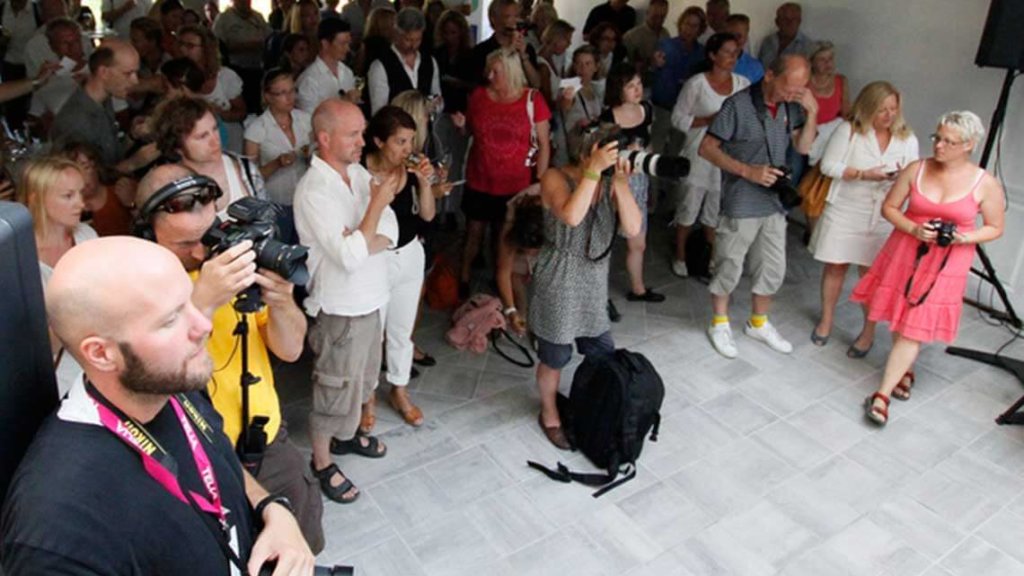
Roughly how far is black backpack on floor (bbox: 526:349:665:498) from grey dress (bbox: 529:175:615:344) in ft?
0.62

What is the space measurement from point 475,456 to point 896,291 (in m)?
2.16

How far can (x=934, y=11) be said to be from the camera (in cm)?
496

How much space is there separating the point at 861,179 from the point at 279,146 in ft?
9.37

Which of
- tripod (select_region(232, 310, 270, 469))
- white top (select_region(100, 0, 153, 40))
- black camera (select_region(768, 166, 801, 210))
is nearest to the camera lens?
tripod (select_region(232, 310, 270, 469))

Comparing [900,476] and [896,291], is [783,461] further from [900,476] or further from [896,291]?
[896,291]

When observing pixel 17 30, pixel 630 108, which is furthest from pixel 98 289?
pixel 17 30

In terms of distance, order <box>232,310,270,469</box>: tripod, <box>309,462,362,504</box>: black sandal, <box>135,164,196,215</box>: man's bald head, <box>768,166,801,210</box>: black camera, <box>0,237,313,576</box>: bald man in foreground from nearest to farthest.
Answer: <box>0,237,313,576</box>: bald man in foreground → <box>232,310,270,469</box>: tripod → <box>135,164,196,215</box>: man's bald head → <box>309,462,362,504</box>: black sandal → <box>768,166,801,210</box>: black camera

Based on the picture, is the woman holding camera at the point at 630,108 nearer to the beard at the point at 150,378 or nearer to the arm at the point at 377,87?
the arm at the point at 377,87

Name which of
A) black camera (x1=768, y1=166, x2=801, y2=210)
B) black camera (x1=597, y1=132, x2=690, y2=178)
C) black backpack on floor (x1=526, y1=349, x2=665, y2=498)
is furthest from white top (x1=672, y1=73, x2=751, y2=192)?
black backpack on floor (x1=526, y1=349, x2=665, y2=498)

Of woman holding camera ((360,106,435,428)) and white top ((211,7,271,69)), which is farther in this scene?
white top ((211,7,271,69))

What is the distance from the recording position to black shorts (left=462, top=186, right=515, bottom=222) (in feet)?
14.3

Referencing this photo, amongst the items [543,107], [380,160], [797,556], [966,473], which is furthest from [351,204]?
[966,473]

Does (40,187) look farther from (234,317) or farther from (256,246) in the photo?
(256,246)

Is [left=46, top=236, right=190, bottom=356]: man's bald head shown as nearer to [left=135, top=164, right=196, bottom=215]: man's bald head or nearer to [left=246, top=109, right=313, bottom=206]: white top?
[left=135, top=164, right=196, bottom=215]: man's bald head
